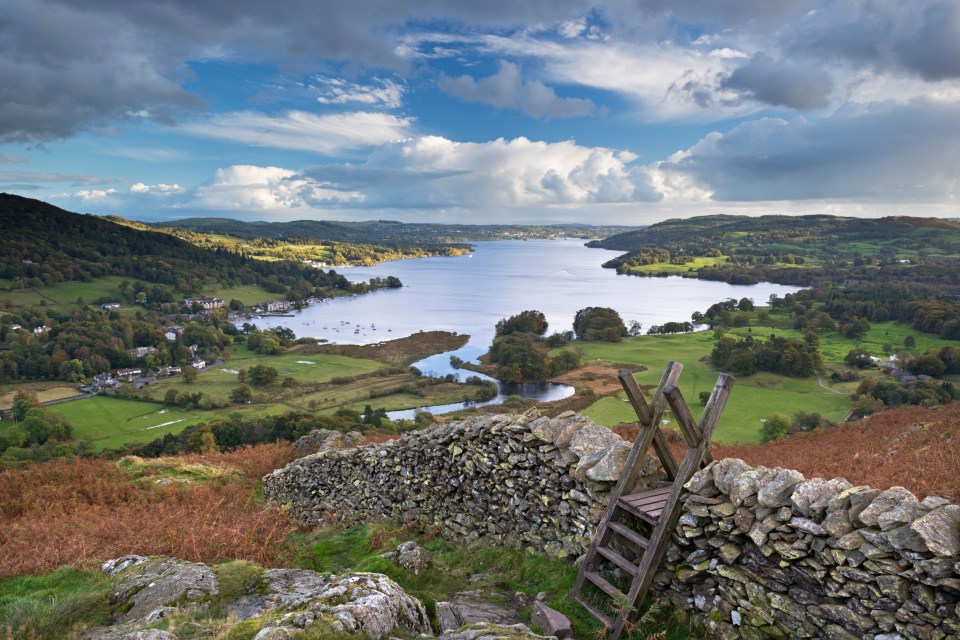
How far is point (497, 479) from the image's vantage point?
835cm

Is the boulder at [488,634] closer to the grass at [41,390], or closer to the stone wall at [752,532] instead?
the stone wall at [752,532]

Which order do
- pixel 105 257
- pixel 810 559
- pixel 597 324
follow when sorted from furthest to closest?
pixel 105 257 → pixel 597 324 → pixel 810 559

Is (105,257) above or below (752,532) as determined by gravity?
above

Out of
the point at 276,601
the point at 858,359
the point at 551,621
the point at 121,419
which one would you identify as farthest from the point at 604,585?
the point at 858,359

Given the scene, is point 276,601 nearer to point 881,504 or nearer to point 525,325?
point 881,504

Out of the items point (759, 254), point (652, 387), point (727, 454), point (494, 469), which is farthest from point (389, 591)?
point (759, 254)

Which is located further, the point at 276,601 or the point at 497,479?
the point at 497,479

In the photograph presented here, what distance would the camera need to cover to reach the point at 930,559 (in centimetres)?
373

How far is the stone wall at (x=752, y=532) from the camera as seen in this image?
12.7ft

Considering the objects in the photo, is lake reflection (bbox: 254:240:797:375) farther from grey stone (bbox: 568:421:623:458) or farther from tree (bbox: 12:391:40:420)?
grey stone (bbox: 568:421:623:458)

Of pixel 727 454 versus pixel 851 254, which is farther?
pixel 851 254

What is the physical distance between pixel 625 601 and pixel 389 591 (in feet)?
8.22

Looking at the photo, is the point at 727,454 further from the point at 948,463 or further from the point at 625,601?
the point at 625,601

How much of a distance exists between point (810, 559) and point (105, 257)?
16827cm
